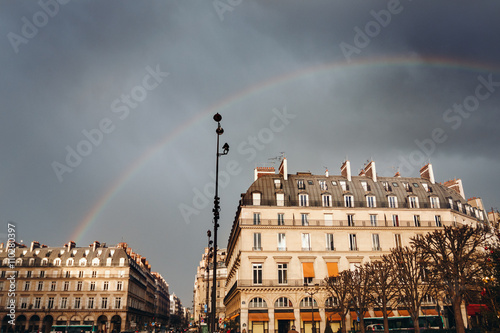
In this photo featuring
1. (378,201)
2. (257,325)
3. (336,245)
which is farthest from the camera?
(378,201)

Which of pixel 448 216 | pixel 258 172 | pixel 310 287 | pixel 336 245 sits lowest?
pixel 310 287

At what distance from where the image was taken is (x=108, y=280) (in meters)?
77.3

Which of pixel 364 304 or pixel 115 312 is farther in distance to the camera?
pixel 115 312

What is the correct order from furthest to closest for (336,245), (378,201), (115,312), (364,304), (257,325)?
A: (115,312) → (378,201) → (336,245) → (257,325) → (364,304)

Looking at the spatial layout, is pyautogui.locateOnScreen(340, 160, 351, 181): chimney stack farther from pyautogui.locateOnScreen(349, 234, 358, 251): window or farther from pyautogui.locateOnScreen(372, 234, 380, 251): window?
pyautogui.locateOnScreen(372, 234, 380, 251): window

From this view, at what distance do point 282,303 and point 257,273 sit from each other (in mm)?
4497

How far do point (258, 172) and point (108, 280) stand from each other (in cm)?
4334

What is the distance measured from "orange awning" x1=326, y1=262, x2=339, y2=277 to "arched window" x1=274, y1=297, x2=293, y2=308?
19.7ft

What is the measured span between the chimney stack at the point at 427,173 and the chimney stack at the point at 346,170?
12995 mm

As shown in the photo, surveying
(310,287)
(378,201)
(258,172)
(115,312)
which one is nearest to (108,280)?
(115,312)

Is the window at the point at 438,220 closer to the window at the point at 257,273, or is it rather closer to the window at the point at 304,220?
the window at the point at 304,220

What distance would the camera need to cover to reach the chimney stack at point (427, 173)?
57.5m

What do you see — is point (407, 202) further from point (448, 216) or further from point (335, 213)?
point (335, 213)

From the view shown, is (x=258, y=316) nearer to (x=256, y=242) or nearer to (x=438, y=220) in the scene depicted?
(x=256, y=242)
